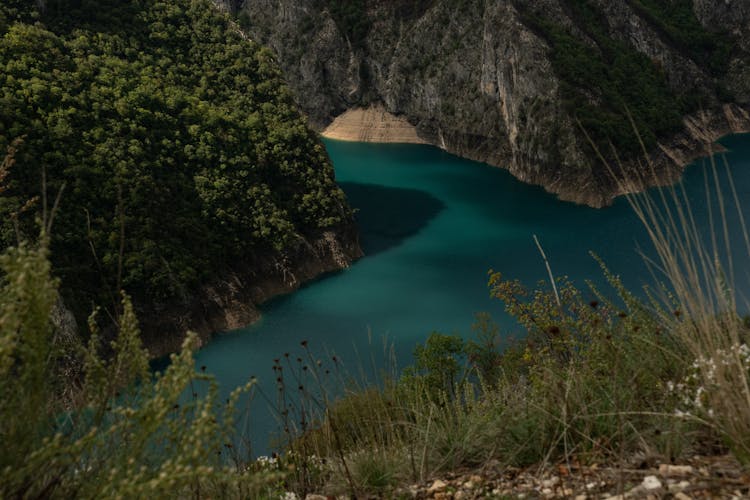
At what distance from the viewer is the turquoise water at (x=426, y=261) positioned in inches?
1257

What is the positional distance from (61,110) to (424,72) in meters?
58.6

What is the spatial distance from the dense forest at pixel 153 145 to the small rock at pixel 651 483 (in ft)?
87.5

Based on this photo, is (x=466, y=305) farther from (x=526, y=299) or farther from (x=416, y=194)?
(x=416, y=194)

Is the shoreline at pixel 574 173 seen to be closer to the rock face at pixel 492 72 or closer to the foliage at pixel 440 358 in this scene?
the rock face at pixel 492 72

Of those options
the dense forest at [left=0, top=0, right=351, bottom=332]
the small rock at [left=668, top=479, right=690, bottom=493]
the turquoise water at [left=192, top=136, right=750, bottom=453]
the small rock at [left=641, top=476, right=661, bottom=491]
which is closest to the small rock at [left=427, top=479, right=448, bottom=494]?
the small rock at [left=641, top=476, right=661, bottom=491]

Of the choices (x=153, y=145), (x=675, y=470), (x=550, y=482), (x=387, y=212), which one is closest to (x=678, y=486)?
(x=675, y=470)

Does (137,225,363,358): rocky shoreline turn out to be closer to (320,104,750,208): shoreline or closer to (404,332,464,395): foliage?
(404,332,464,395): foliage

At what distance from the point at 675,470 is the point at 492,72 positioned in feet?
252

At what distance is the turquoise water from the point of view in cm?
3194

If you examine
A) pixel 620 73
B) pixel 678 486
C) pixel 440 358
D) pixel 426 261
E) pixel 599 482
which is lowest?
pixel 440 358

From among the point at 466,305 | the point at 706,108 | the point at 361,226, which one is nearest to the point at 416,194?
the point at 361,226

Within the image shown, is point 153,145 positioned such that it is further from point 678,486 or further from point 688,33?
point 688,33

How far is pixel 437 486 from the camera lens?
415 centimetres

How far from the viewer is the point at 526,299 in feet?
113
